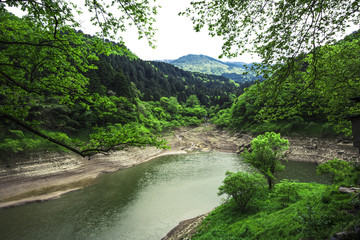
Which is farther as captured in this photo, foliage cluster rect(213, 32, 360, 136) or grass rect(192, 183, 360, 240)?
grass rect(192, 183, 360, 240)

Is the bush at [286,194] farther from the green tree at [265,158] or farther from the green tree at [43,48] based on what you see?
the green tree at [43,48]

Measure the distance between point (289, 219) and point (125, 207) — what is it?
1678 cm

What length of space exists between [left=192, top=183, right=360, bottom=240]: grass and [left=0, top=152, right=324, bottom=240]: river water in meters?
4.94

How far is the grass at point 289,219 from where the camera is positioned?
6.79 m

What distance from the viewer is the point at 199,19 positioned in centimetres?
Answer: 602

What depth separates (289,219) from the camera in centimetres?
990

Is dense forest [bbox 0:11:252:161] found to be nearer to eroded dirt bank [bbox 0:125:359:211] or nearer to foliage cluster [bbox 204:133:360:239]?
eroded dirt bank [bbox 0:125:359:211]

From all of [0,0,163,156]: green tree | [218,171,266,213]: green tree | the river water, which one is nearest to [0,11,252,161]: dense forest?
[0,0,163,156]: green tree

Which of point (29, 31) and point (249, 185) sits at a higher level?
point (29, 31)

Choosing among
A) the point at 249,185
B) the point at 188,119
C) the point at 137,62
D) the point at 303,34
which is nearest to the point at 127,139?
the point at 303,34

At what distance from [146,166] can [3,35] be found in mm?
32308

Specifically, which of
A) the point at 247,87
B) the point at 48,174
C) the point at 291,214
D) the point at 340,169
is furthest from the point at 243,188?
the point at 48,174

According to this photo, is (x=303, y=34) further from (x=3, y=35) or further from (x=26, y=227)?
(x=26, y=227)

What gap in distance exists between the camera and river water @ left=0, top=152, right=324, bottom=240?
51.1 ft
